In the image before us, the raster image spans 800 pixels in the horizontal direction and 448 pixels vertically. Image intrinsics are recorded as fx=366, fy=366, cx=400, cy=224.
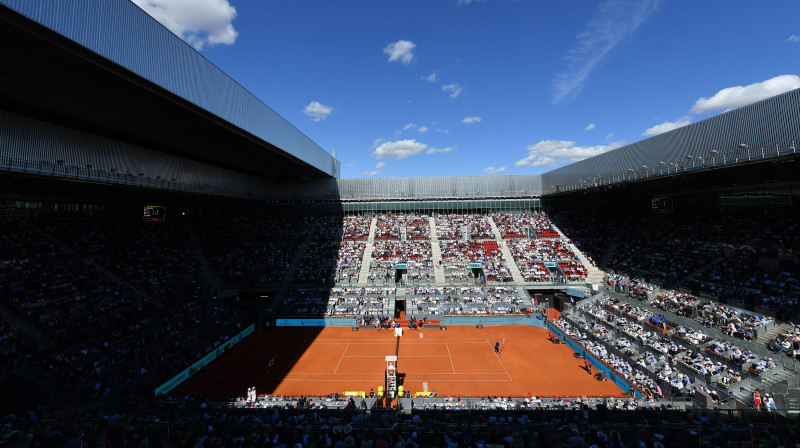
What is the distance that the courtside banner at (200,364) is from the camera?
72.7 feet

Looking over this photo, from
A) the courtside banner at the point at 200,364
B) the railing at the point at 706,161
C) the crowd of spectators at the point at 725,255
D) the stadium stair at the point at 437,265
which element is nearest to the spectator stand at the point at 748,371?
the crowd of spectators at the point at 725,255

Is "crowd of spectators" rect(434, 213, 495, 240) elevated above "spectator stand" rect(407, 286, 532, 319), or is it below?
Answer: above

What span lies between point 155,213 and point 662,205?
63077 mm

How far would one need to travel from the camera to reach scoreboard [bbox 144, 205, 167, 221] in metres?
46.6

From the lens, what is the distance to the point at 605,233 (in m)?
48.5

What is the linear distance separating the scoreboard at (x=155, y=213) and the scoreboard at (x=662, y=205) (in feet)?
205

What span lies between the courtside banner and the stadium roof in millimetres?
16971

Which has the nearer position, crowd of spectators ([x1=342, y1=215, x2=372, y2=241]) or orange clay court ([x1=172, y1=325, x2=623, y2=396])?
orange clay court ([x1=172, y1=325, x2=623, y2=396])

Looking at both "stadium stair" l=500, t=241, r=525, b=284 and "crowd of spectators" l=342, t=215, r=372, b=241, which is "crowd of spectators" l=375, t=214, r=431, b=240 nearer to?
"crowd of spectators" l=342, t=215, r=372, b=241

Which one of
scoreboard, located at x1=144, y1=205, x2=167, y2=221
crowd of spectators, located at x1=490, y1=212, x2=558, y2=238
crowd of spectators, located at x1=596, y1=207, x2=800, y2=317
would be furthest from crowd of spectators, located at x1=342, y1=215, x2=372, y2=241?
crowd of spectators, located at x1=596, y1=207, x2=800, y2=317

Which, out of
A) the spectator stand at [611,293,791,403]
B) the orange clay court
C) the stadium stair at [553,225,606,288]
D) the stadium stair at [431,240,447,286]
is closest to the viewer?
the spectator stand at [611,293,791,403]

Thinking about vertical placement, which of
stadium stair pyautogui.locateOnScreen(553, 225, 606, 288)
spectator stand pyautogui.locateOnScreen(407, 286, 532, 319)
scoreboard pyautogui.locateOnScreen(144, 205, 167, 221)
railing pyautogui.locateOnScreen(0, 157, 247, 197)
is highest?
railing pyautogui.locateOnScreen(0, 157, 247, 197)

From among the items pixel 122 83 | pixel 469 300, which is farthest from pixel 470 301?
pixel 122 83

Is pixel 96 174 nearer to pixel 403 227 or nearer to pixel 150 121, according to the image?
pixel 150 121
